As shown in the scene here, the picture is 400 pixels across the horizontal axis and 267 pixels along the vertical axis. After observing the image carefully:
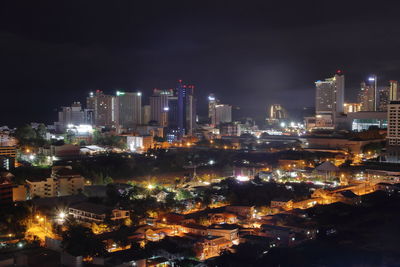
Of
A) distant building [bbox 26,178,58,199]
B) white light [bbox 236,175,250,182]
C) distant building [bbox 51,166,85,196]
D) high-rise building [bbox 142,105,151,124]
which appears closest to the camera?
distant building [bbox 26,178,58,199]

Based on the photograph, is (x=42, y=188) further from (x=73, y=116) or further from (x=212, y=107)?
(x=212, y=107)

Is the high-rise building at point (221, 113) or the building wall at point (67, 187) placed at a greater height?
the high-rise building at point (221, 113)

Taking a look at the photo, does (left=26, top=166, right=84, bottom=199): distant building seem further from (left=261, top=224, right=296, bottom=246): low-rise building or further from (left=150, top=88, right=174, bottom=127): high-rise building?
(left=150, top=88, right=174, bottom=127): high-rise building

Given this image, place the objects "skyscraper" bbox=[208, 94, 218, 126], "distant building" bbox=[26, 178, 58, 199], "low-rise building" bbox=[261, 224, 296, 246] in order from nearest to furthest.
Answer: "low-rise building" bbox=[261, 224, 296, 246] < "distant building" bbox=[26, 178, 58, 199] < "skyscraper" bbox=[208, 94, 218, 126]

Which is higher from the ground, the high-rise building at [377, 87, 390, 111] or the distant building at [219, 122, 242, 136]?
the high-rise building at [377, 87, 390, 111]

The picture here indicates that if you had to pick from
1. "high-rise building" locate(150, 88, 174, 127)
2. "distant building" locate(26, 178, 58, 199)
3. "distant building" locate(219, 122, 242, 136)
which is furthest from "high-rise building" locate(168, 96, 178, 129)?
"distant building" locate(26, 178, 58, 199)

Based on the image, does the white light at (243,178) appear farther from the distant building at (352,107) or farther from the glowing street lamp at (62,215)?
the distant building at (352,107)

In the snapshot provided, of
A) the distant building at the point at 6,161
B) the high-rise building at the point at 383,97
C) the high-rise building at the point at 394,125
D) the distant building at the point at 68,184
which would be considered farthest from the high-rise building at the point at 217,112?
the distant building at the point at 68,184
